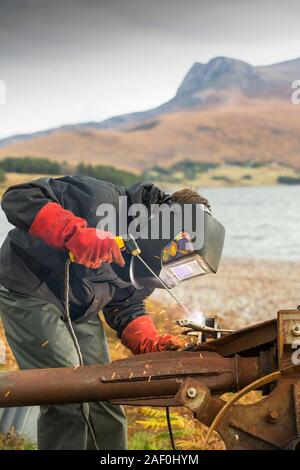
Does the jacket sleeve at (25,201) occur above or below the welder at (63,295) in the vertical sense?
above

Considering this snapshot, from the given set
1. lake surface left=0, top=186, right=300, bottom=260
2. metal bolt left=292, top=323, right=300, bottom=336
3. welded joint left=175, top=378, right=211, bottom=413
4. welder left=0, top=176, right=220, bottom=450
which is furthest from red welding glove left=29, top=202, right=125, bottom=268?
lake surface left=0, top=186, right=300, bottom=260

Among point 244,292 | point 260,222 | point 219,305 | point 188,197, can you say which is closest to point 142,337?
point 188,197

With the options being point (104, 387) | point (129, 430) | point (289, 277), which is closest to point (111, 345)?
point (129, 430)

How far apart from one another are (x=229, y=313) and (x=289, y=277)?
10.8 ft

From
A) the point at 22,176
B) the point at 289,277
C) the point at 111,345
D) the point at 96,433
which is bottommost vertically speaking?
the point at 289,277

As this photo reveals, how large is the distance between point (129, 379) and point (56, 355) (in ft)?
2.53

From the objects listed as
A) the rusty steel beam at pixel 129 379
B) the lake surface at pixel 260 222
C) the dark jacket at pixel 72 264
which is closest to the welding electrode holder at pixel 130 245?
the dark jacket at pixel 72 264

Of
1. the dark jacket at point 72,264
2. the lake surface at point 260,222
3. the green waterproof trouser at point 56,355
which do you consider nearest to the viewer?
the green waterproof trouser at point 56,355

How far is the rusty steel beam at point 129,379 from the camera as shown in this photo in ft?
6.81

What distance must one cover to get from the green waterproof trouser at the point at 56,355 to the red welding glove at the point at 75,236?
34 cm

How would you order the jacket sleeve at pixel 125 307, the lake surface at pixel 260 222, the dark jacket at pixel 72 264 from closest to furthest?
1. the dark jacket at pixel 72 264
2. the jacket sleeve at pixel 125 307
3. the lake surface at pixel 260 222

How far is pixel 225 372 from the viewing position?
2082mm

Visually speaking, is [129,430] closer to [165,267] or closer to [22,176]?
[165,267]

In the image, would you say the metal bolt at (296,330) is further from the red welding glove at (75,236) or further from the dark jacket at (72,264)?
the dark jacket at (72,264)
